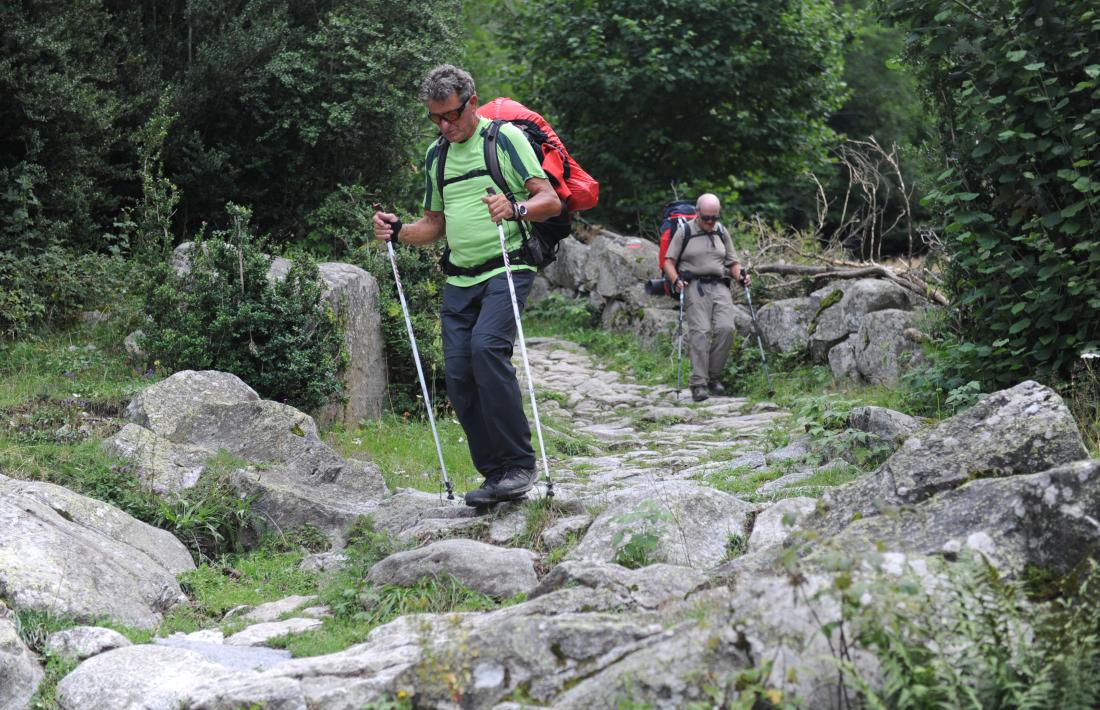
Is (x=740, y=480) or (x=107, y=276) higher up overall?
(x=107, y=276)

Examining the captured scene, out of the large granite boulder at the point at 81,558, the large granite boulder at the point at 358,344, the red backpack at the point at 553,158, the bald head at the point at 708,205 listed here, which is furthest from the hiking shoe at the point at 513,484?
the bald head at the point at 708,205

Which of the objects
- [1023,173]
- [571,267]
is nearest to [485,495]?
[1023,173]

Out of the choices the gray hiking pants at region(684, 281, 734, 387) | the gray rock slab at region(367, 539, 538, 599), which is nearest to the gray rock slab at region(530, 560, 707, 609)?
the gray rock slab at region(367, 539, 538, 599)

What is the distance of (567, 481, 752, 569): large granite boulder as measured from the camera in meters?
5.43

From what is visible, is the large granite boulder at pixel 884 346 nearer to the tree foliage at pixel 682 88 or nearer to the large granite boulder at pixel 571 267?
the large granite boulder at pixel 571 267

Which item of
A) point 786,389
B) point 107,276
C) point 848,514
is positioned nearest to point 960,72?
point 848,514

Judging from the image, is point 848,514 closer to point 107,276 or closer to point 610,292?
point 107,276

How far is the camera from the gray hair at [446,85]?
20.0ft

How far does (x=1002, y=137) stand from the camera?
754 centimetres

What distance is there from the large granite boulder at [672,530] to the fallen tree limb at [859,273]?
6.92 metres

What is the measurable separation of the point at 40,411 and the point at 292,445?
1.80 m

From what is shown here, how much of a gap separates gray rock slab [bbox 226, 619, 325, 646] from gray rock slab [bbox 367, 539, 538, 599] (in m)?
0.43

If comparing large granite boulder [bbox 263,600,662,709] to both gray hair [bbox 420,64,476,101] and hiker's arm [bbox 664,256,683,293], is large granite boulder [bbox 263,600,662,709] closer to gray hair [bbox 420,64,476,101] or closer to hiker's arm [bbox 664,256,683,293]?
gray hair [bbox 420,64,476,101]

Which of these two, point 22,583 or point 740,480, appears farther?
point 740,480
